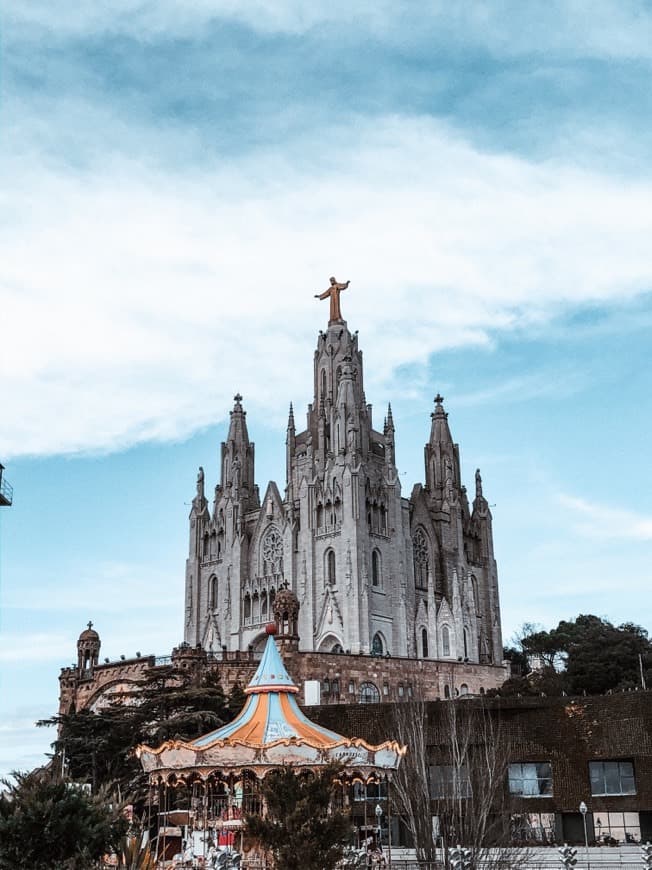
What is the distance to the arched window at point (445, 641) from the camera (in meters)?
65.2

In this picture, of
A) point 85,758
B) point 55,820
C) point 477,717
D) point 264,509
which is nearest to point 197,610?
point 264,509

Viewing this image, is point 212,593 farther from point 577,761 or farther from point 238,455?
point 577,761

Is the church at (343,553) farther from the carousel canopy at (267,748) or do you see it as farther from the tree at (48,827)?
the tree at (48,827)

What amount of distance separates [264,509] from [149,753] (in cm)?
4789

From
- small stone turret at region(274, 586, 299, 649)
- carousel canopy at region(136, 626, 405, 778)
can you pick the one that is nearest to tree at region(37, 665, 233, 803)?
small stone turret at region(274, 586, 299, 649)

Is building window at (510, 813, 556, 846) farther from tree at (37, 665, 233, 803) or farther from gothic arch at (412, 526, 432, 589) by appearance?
gothic arch at (412, 526, 432, 589)

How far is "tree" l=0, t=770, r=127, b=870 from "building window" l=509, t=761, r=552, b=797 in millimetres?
20599

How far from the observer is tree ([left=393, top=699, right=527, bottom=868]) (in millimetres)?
21375

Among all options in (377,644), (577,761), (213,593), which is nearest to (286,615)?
(577,761)

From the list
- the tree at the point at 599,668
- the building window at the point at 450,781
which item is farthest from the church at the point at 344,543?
the building window at the point at 450,781

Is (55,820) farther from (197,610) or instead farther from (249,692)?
(197,610)

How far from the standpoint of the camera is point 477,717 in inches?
1291

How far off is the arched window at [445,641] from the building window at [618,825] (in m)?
33.6

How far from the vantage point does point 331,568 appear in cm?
6381
